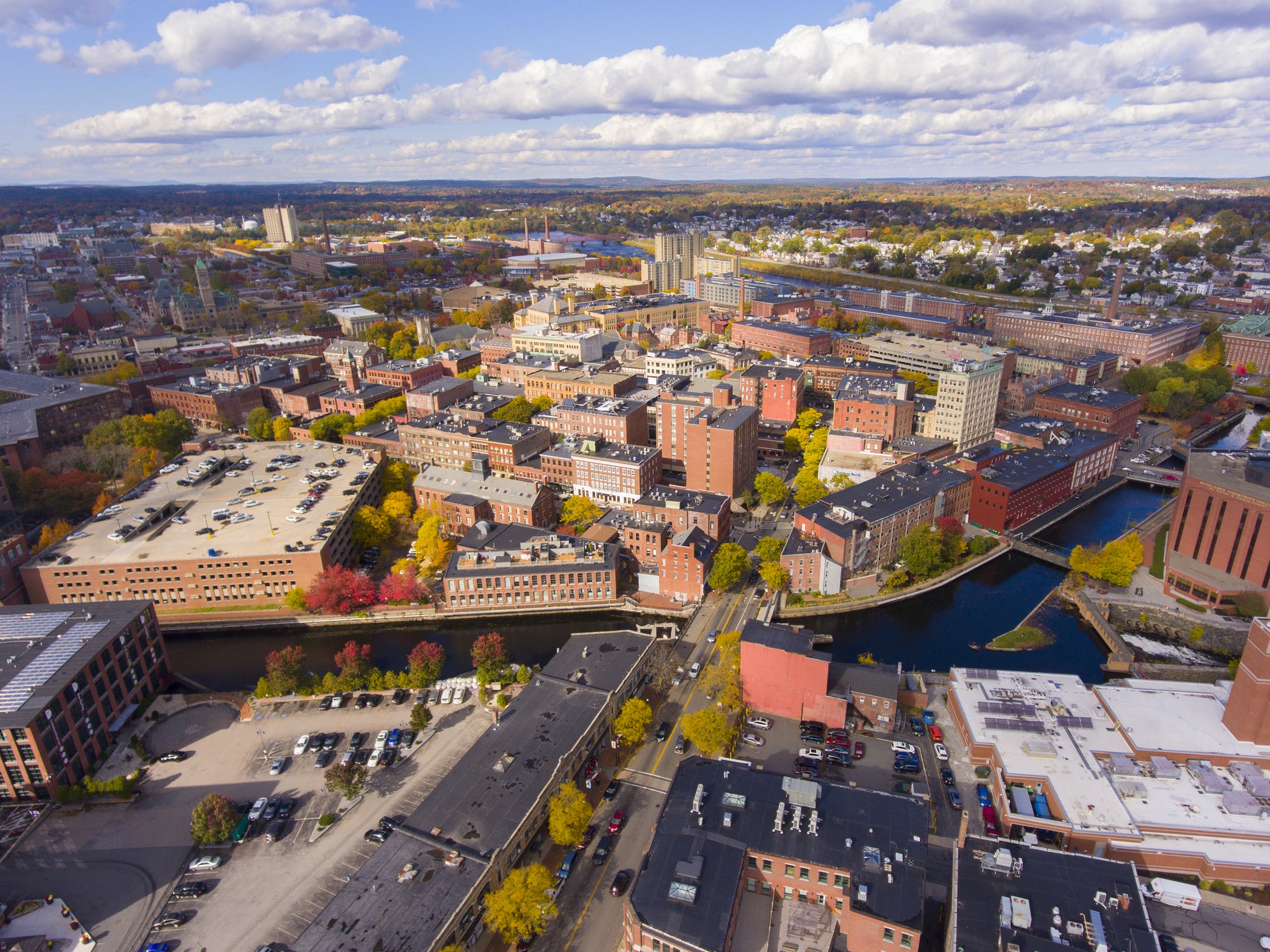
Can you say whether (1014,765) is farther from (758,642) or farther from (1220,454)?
(1220,454)

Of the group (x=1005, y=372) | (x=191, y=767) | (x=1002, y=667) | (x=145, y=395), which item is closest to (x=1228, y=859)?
(x=1002, y=667)

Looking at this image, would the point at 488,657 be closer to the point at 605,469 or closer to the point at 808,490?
the point at 605,469

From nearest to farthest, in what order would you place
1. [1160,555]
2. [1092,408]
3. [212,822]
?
[212,822] → [1160,555] → [1092,408]

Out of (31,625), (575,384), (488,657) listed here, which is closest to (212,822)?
(488,657)

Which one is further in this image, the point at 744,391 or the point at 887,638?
the point at 744,391

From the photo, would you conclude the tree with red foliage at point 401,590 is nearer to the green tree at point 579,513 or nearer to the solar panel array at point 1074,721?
the green tree at point 579,513

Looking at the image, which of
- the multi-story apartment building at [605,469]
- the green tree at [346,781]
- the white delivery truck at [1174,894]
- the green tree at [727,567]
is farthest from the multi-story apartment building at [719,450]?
the white delivery truck at [1174,894]

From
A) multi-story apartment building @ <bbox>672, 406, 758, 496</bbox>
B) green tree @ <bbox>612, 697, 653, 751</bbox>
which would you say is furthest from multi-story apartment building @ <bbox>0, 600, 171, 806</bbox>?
multi-story apartment building @ <bbox>672, 406, 758, 496</bbox>
